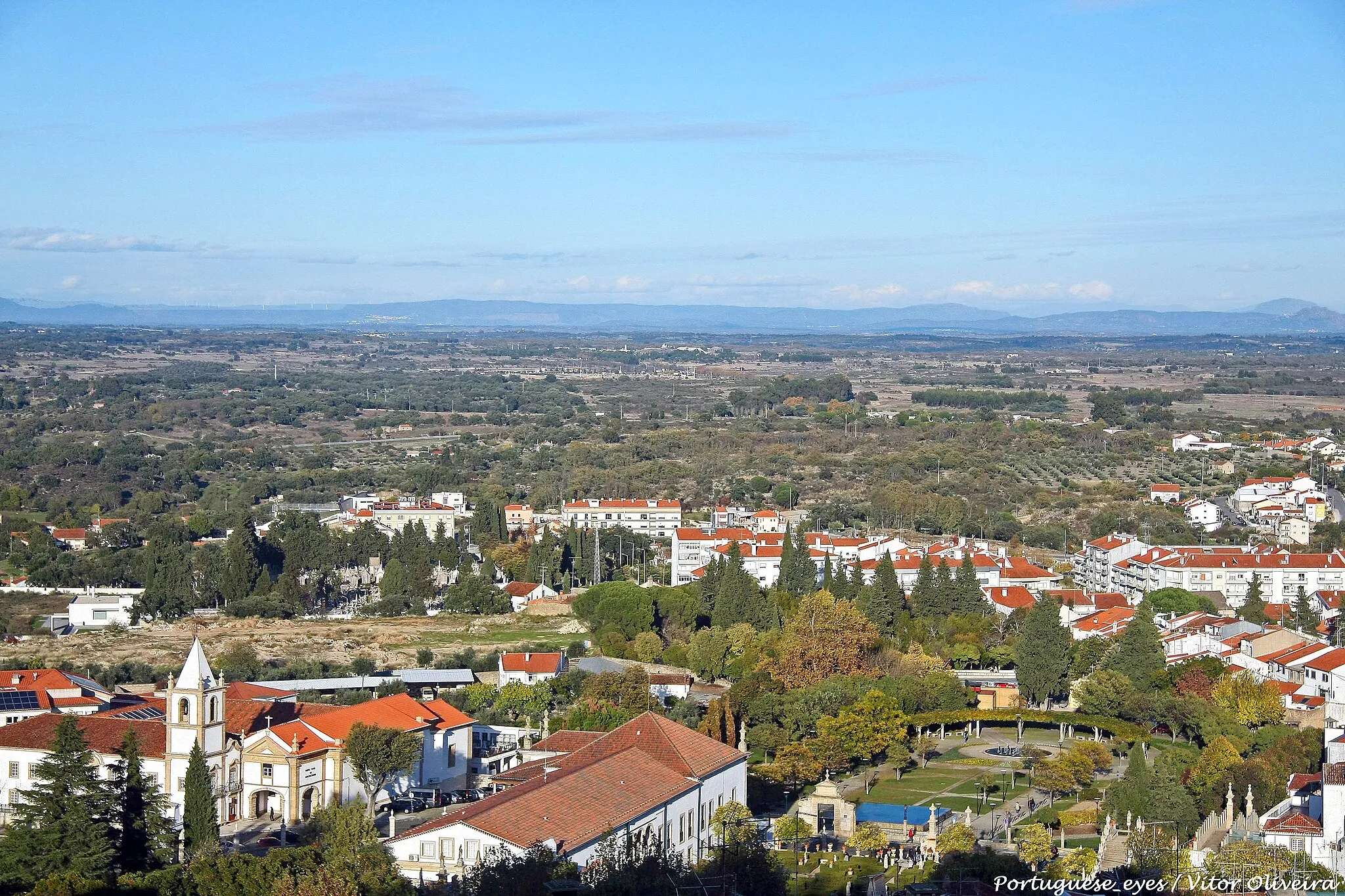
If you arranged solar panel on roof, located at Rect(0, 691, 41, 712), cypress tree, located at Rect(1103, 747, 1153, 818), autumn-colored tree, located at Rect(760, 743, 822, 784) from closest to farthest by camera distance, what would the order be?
cypress tree, located at Rect(1103, 747, 1153, 818) → autumn-colored tree, located at Rect(760, 743, 822, 784) → solar panel on roof, located at Rect(0, 691, 41, 712)

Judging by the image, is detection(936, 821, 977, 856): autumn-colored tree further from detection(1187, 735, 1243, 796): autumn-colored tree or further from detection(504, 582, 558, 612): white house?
detection(504, 582, 558, 612): white house

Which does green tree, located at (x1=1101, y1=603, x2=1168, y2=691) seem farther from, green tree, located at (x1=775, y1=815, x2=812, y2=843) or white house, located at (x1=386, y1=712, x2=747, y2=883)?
green tree, located at (x1=775, y1=815, x2=812, y2=843)

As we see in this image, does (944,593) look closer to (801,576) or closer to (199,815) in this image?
(801,576)

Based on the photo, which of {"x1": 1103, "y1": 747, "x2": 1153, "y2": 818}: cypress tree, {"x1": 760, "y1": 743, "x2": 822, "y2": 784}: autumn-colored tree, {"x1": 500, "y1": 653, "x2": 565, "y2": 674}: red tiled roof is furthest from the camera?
Result: {"x1": 500, "y1": 653, "x2": 565, "y2": 674}: red tiled roof

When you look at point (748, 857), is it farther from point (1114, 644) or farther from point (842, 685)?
point (1114, 644)

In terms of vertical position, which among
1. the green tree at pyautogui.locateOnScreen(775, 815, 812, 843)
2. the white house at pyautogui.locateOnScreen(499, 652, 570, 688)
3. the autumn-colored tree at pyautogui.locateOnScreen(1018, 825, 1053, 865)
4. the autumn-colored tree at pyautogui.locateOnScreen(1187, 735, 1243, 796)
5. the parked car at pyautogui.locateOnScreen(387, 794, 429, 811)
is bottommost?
the white house at pyautogui.locateOnScreen(499, 652, 570, 688)

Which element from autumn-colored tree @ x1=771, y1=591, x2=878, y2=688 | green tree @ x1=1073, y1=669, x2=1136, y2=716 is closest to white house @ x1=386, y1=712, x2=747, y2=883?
autumn-colored tree @ x1=771, y1=591, x2=878, y2=688

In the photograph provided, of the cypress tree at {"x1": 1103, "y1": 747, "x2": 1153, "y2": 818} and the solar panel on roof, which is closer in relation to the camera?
the cypress tree at {"x1": 1103, "y1": 747, "x2": 1153, "y2": 818}

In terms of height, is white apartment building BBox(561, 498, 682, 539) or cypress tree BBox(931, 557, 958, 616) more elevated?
cypress tree BBox(931, 557, 958, 616)

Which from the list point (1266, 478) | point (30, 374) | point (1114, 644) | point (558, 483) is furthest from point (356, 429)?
point (1114, 644)
